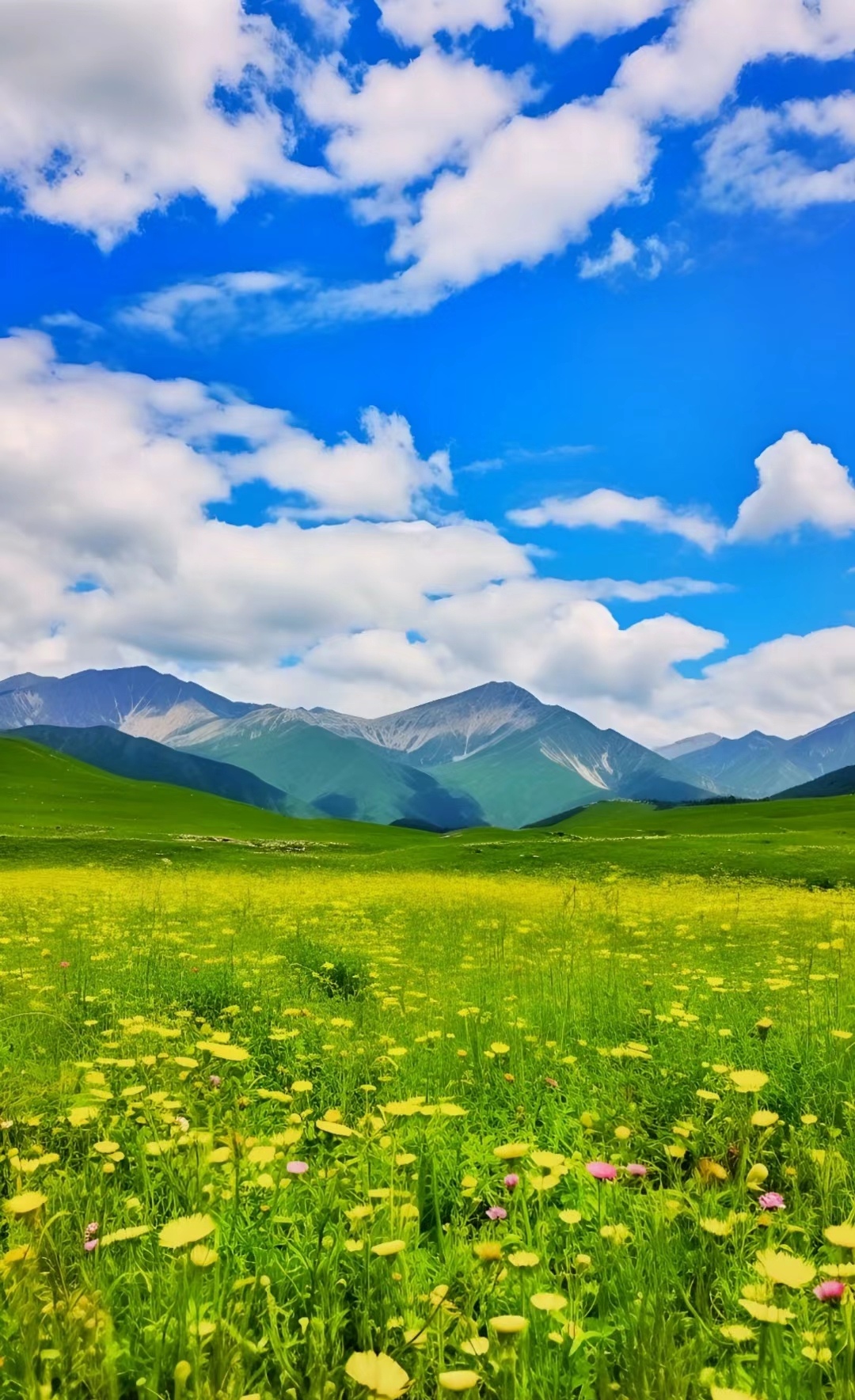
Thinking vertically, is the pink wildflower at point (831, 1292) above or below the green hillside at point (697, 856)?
above

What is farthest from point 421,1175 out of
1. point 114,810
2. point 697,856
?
point 114,810

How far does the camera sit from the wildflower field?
104 inches

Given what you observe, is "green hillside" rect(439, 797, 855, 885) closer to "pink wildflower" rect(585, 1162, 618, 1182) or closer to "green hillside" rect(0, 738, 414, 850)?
"pink wildflower" rect(585, 1162, 618, 1182)

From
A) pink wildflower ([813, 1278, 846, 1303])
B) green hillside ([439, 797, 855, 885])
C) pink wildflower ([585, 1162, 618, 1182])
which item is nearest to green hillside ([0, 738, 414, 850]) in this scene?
green hillside ([439, 797, 855, 885])

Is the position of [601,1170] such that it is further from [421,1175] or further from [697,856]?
[697,856]

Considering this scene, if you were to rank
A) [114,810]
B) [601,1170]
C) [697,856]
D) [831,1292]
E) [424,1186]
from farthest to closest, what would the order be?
[114,810] < [697,856] < [424,1186] < [601,1170] < [831,1292]

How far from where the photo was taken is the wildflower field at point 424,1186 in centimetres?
263

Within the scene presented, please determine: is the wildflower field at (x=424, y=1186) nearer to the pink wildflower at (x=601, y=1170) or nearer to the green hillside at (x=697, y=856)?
the pink wildflower at (x=601, y=1170)

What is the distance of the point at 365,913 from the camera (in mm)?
20016

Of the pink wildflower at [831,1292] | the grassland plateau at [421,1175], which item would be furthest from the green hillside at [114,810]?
the pink wildflower at [831,1292]

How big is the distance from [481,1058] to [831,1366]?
398cm

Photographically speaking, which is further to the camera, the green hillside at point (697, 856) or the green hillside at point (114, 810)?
the green hillside at point (114, 810)

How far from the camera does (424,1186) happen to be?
423 centimetres

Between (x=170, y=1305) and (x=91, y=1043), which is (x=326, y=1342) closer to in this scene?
(x=170, y=1305)
